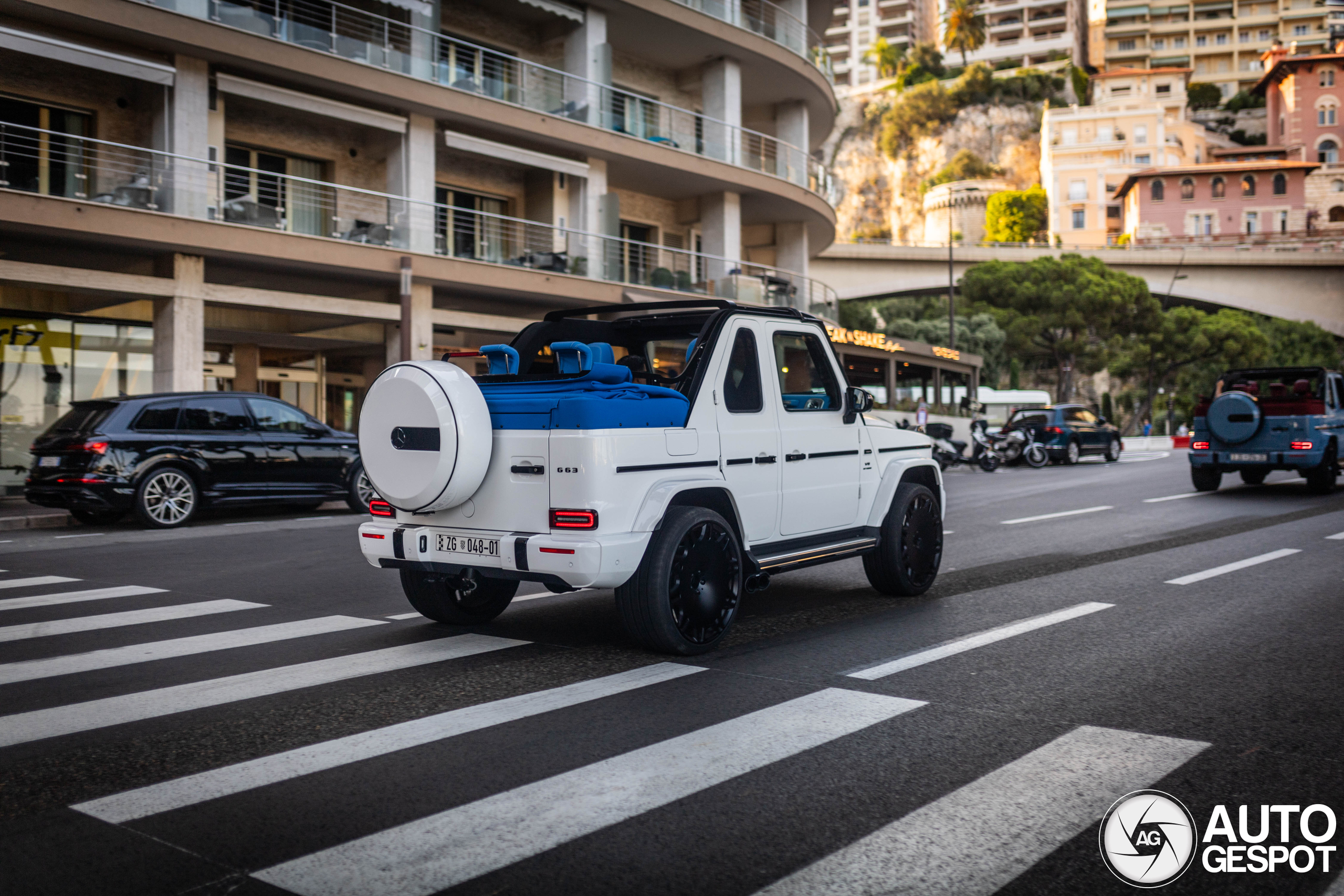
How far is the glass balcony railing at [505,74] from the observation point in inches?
827

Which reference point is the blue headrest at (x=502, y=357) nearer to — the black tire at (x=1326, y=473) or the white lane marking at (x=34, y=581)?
the white lane marking at (x=34, y=581)

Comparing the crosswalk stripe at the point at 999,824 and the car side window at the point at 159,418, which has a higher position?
the car side window at the point at 159,418

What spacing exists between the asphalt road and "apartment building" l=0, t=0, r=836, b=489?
13482mm

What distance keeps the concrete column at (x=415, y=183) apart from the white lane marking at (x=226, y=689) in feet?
59.9

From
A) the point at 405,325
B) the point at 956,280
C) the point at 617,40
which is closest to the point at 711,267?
the point at 617,40

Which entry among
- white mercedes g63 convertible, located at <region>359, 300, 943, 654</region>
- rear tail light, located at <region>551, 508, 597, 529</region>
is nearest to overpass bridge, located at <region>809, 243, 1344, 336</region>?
white mercedes g63 convertible, located at <region>359, 300, 943, 654</region>

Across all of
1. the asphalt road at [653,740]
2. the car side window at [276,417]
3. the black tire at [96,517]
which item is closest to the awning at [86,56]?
the car side window at [276,417]

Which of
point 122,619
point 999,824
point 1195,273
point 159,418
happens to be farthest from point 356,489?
point 1195,273

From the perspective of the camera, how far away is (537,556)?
534 centimetres

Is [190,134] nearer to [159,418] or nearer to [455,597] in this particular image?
[159,418]

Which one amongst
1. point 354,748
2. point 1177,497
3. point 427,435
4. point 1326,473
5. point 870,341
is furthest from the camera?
point 870,341

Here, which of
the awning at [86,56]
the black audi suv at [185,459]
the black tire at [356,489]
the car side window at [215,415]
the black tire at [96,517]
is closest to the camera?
the black audi suv at [185,459]

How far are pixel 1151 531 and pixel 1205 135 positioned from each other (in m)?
118

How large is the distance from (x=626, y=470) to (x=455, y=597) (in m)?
1.91
